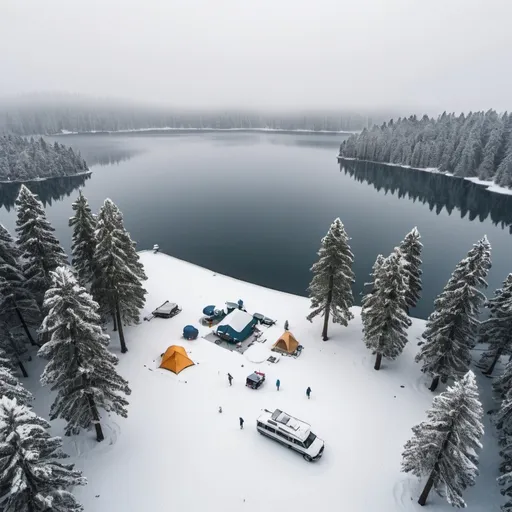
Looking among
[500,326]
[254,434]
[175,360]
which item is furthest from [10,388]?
[500,326]

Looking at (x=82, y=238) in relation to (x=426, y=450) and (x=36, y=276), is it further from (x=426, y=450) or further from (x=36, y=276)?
(x=426, y=450)

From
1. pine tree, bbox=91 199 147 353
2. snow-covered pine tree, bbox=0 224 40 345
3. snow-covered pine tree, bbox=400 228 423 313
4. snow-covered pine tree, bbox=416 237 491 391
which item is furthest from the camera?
snow-covered pine tree, bbox=400 228 423 313

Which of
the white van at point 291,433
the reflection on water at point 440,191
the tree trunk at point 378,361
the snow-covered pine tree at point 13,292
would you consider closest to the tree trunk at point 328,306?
the tree trunk at point 378,361

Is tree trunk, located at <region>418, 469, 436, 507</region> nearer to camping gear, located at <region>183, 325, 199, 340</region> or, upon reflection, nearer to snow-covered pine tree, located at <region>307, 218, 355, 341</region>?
snow-covered pine tree, located at <region>307, 218, 355, 341</region>

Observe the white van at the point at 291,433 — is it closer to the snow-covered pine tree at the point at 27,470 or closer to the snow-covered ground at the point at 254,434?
the snow-covered ground at the point at 254,434

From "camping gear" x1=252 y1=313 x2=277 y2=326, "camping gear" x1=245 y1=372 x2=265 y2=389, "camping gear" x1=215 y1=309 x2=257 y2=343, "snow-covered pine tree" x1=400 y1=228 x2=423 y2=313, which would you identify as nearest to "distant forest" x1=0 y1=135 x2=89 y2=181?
"camping gear" x1=215 y1=309 x2=257 y2=343

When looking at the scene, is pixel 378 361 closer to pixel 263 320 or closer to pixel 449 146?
pixel 263 320
